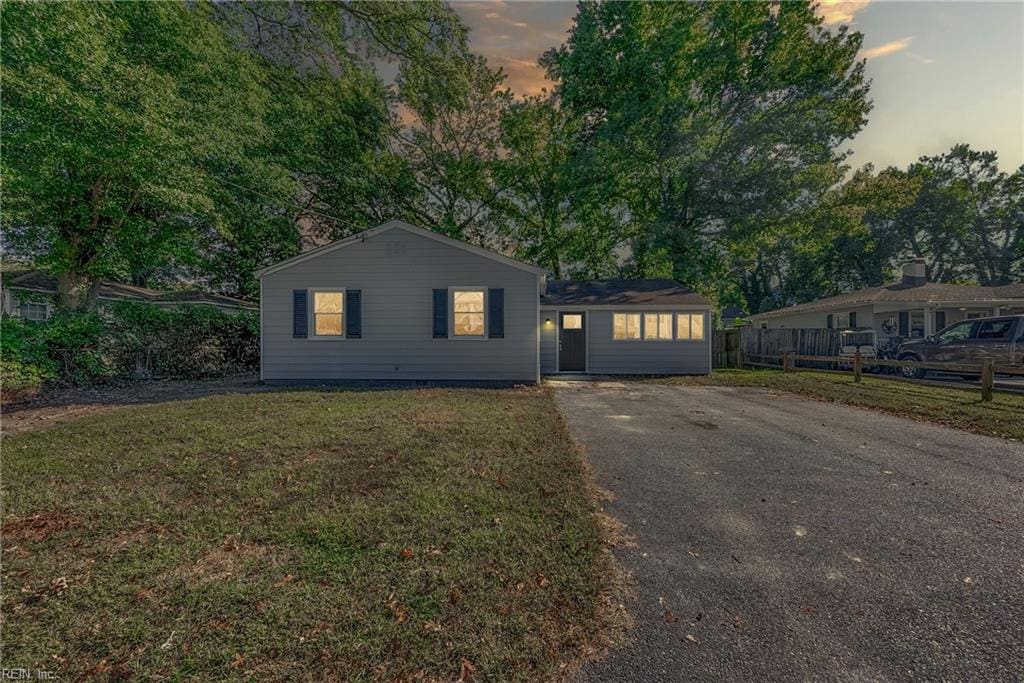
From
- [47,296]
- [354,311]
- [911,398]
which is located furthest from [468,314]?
[47,296]

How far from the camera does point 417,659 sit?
186 cm

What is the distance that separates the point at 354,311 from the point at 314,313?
1151 millimetres

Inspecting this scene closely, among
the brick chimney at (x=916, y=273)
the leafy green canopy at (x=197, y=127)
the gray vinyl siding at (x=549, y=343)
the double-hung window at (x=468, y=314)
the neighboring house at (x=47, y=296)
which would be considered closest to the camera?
the leafy green canopy at (x=197, y=127)

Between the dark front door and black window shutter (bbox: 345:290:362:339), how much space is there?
670cm

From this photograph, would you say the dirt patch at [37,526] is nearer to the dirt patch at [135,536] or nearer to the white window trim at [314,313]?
the dirt patch at [135,536]

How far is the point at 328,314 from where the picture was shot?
11305 mm

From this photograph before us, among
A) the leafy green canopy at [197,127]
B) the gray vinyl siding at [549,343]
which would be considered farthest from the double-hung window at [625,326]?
the leafy green canopy at [197,127]

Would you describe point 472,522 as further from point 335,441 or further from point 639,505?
point 335,441

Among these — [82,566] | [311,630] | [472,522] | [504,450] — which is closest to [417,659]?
[311,630]

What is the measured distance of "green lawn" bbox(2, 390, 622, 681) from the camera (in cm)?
191

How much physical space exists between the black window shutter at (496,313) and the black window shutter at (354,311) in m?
3.56

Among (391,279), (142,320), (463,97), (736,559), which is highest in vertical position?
(463,97)

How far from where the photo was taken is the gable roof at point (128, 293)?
59.5 feet

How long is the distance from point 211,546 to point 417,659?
192 cm
